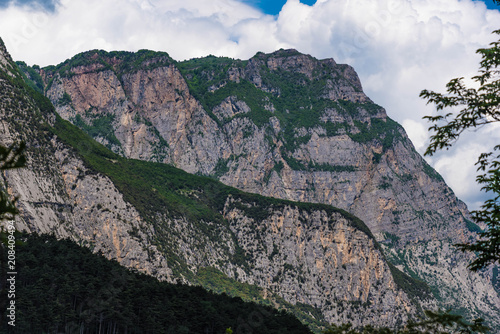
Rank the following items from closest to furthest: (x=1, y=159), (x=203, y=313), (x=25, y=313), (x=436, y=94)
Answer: (x=1, y=159) < (x=436, y=94) < (x=25, y=313) < (x=203, y=313)

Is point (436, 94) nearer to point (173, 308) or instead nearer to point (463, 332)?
point (463, 332)

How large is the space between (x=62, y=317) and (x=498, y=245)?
307 feet

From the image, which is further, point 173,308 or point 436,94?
point 173,308

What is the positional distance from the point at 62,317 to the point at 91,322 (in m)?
5.99

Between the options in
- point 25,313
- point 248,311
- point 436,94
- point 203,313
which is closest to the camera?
point 436,94

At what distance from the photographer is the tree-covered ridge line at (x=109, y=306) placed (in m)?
104

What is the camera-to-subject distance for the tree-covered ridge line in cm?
10419

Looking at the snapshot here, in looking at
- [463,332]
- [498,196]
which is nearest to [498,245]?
[498,196]

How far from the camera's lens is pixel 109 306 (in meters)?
109

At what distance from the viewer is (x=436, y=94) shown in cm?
3086

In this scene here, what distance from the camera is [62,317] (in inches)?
4154

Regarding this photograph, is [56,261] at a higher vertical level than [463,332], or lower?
higher

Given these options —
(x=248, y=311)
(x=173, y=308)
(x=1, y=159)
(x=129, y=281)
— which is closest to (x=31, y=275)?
(x=129, y=281)

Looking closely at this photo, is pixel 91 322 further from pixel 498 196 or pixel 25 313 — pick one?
pixel 498 196
